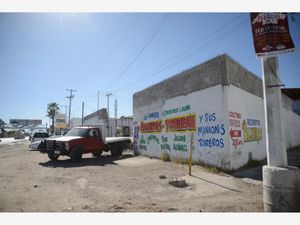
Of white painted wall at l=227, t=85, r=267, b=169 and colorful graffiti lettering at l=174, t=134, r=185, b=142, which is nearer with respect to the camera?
white painted wall at l=227, t=85, r=267, b=169

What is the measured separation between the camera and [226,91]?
9.43m

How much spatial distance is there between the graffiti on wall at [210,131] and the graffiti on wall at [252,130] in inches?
66.6

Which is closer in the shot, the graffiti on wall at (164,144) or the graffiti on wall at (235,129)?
the graffiti on wall at (235,129)

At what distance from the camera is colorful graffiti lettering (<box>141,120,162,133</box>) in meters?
13.9

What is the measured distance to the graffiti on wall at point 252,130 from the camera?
34.8ft

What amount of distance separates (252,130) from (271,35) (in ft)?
26.0

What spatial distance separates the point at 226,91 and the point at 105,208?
270 inches

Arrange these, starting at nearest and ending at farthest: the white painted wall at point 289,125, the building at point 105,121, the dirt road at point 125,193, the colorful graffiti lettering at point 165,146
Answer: the dirt road at point 125,193 → the colorful graffiti lettering at point 165,146 → the white painted wall at point 289,125 → the building at point 105,121

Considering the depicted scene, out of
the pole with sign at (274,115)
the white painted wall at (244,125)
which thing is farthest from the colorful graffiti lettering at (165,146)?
the pole with sign at (274,115)

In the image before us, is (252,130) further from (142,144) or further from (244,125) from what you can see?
(142,144)

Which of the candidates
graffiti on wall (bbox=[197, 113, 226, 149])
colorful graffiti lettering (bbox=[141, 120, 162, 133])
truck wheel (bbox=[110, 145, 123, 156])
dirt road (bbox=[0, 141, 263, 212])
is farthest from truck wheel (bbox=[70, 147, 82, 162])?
graffiti on wall (bbox=[197, 113, 226, 149])

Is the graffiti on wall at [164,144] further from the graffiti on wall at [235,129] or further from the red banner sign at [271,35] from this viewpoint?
the red banner sign at [271,35]

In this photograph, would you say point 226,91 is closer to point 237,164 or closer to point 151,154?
point 237,164

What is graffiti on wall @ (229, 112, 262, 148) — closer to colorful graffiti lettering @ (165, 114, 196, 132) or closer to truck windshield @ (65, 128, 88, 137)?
colorful graffiti lettering @ (165, 114, 196, 132)
